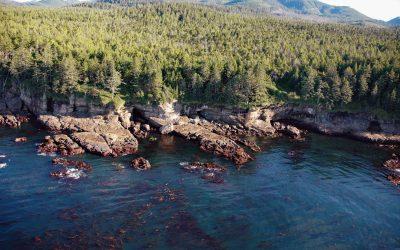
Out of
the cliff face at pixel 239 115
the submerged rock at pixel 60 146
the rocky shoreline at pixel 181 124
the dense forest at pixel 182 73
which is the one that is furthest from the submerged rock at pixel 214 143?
the submerged rock at pixel 60 146

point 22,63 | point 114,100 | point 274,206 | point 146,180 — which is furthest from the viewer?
point 22,63

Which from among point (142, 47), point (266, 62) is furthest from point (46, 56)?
point (266, 62)

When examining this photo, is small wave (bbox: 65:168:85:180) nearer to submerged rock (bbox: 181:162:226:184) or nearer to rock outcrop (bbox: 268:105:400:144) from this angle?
submerged rock (bbox: 181:162:226:184)

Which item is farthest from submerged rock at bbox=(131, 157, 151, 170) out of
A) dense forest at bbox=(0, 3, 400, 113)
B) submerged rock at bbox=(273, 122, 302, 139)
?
submerged rock at bbox=(273, 122, 302, 139)

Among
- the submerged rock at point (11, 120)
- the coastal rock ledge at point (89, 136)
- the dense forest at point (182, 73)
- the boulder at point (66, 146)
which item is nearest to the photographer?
the boulder at point (66, 146)

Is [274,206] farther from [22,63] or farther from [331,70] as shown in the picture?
[22,63]

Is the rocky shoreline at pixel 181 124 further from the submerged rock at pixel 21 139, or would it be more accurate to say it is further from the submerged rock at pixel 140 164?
the submerged rock at pixel 140 164
